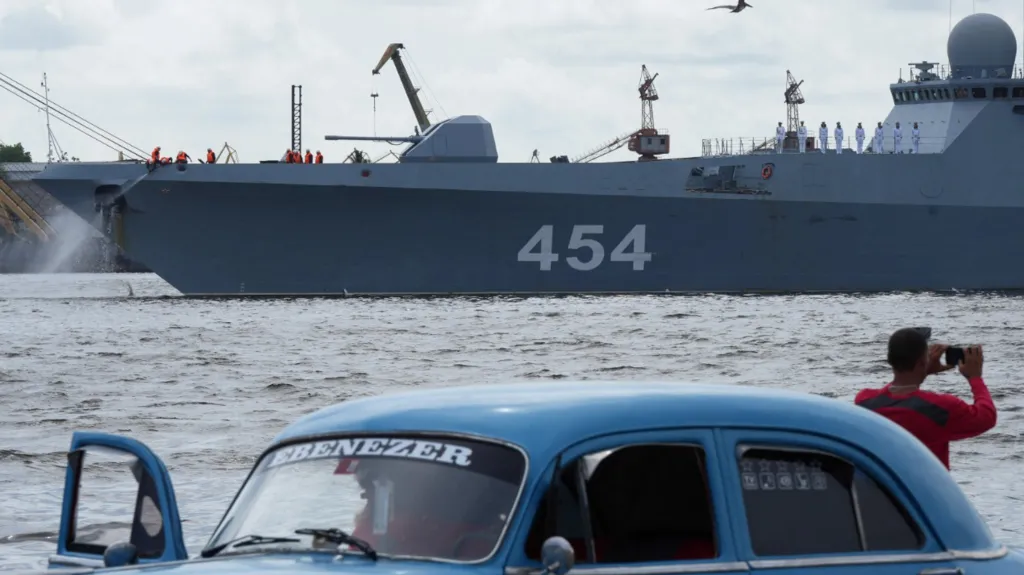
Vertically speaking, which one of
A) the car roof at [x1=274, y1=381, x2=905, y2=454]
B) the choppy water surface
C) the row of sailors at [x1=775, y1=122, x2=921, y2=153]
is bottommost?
the choppy water surface

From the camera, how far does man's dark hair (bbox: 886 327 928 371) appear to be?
208 inches

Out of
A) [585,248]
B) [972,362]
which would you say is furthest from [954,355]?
[585,248]

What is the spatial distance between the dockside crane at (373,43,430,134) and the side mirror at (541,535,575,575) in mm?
47043

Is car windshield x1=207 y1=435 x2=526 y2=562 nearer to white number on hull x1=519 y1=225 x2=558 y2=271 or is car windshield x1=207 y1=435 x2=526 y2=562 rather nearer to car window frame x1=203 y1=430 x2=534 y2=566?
car window frame x1=203 y1=430 x2=534 y2=566

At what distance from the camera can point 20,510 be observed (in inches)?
411

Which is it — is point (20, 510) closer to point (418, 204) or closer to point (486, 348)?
point (486, 348)

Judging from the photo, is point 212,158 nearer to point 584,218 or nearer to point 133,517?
point 584,218

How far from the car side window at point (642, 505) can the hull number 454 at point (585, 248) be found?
3813cm

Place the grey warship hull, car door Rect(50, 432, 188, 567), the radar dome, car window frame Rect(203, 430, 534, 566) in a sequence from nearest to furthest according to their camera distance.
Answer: car window frame Rect(203, 430, 534, 566) → car door Rect(50, 432, 188, 567) → the grey warship hull → the radar dome

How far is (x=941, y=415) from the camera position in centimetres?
514

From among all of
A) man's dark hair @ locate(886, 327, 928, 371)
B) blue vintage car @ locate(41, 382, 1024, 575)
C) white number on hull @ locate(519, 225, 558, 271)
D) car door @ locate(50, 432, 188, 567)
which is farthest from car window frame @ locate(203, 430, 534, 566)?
white number on hull @ locate(519, 225, 558, 271)

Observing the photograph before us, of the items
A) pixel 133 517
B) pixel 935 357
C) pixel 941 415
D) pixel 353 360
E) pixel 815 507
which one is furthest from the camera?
pixel 353 360

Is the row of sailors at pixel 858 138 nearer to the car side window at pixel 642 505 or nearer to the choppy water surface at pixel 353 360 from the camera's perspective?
the choppy water surface at pixel 353 360

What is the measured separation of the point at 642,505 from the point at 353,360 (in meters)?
21.4
